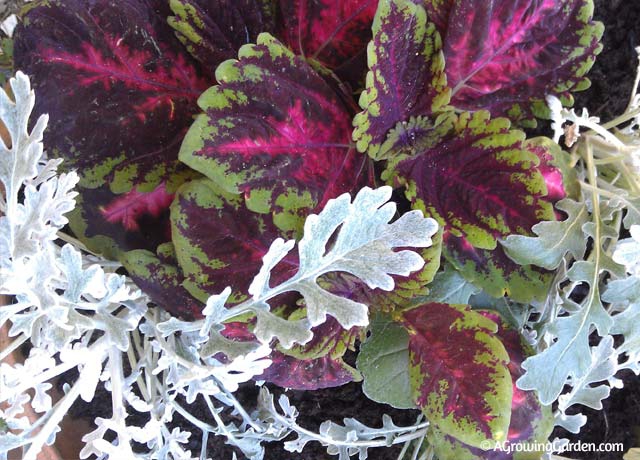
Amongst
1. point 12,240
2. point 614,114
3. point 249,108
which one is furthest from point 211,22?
point 614,114

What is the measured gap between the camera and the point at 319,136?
0.61 meters

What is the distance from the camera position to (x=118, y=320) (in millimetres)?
605

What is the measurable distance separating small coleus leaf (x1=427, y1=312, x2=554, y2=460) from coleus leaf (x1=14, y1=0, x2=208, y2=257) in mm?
396

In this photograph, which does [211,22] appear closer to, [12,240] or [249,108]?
[249,108]

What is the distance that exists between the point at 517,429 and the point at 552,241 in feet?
0.72

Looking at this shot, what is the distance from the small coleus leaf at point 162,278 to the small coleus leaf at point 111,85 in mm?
74

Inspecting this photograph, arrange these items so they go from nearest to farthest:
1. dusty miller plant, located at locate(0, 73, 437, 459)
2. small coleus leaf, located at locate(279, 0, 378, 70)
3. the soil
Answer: dusty miller plant, located at locate(0, 73, 437, 459) < small coleus leaf, located at locate(279, 0, 378, 70) < the soil

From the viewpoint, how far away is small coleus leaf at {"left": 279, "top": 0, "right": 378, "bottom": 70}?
628mm

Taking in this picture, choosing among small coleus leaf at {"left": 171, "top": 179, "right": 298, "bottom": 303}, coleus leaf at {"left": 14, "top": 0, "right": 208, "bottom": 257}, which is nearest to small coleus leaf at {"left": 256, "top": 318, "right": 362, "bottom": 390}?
small coleus leaf at {"left": 171, "top": 179, "right": 298, "bottom": 303}

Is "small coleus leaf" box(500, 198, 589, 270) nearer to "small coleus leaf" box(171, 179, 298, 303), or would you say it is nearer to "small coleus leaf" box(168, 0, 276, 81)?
"small coleus leaf" box(171, 179, 298, 303)

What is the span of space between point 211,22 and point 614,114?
62 cm

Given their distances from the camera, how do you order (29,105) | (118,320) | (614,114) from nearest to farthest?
(29,105), (118,320), (614,114)

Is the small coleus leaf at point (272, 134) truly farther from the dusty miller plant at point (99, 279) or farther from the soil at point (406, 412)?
the soil at point (406, 412)

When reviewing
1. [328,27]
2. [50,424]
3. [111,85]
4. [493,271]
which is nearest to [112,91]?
[111,85]
